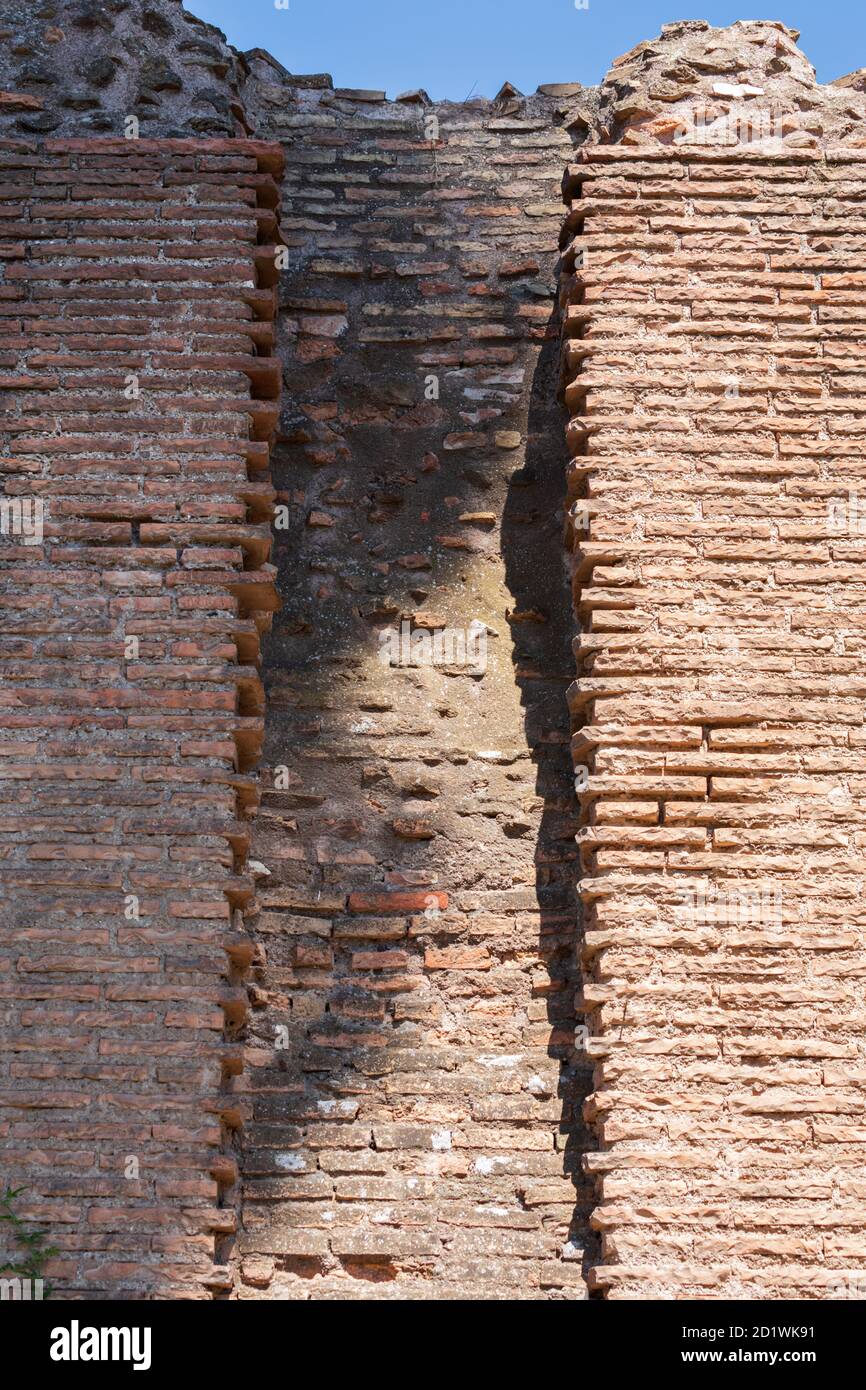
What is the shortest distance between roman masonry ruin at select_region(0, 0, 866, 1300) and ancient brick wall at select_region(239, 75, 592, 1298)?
0.05ft

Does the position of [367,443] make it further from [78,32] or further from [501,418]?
[78,32]

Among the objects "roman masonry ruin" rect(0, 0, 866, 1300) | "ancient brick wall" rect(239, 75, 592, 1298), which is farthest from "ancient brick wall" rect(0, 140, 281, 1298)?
"ancient brick wall" rect(239, 75, 592, 1298)

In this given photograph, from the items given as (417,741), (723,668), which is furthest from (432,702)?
(723,668)

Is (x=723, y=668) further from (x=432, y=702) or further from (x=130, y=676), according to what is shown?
(x=130, y=676)

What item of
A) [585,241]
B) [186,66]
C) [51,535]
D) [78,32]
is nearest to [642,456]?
[585,241]

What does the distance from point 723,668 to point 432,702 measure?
3.20 ft

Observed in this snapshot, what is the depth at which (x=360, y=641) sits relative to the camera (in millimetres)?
5055

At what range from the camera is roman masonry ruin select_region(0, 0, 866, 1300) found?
4031 millimetres

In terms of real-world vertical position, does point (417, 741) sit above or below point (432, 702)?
below

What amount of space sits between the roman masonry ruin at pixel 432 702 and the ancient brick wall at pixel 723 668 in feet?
0.04

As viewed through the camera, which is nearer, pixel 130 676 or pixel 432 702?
pixel 130 676

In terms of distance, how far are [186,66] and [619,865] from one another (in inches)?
118

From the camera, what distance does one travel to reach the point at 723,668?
175 inches

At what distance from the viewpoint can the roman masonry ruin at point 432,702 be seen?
13.2 ft
